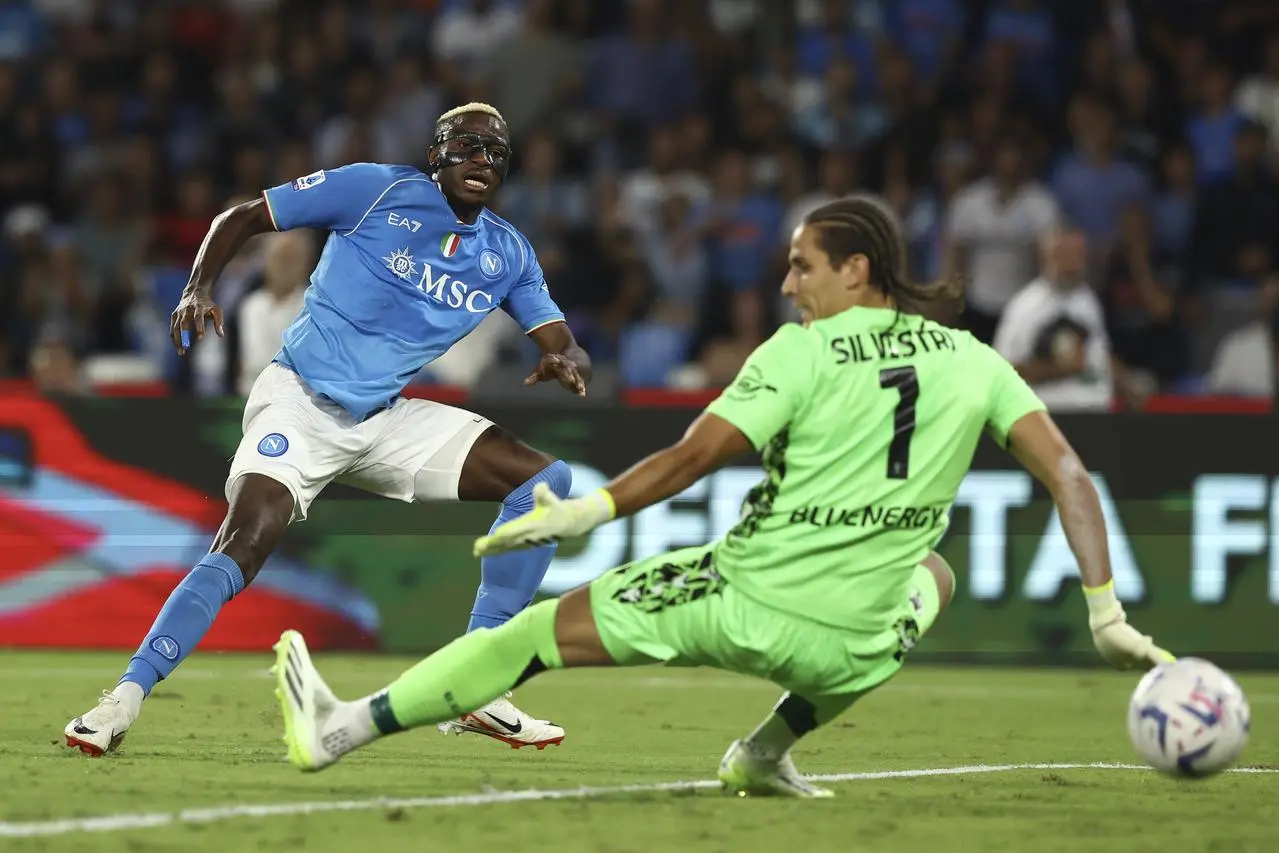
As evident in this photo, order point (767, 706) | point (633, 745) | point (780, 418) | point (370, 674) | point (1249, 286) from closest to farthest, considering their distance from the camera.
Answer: point (780, 418) < point (633, 745) < point (767, 706) < point (370, 674) < point (1249, 286)

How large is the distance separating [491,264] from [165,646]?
189 centimetres

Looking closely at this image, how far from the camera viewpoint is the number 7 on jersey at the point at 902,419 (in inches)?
220

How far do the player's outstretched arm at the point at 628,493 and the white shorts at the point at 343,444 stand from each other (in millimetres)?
2091

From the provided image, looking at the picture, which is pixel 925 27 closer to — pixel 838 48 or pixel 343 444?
pixel 838 48

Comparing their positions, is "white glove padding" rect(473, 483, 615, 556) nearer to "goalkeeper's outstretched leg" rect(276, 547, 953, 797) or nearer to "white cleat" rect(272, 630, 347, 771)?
"goalkeeper's outstretched leg" rect(276, 547, 953, 797)

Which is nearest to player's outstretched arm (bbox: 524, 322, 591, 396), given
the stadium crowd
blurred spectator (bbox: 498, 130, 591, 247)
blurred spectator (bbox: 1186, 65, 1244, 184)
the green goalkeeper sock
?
the green goalkeeper sock

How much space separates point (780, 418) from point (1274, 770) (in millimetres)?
2892

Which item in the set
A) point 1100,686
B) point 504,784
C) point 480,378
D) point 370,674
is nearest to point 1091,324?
point 1100,686

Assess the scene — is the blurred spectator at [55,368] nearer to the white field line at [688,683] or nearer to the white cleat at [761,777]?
the white field line at [688,683]

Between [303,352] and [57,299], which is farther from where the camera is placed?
[57,299]

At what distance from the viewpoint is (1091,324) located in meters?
12.1

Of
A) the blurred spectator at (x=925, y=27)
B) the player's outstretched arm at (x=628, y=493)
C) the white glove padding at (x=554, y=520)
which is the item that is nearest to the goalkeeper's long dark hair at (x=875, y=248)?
the player's outstretched arm at (x=628, y=493)

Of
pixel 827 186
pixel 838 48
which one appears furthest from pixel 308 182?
pixel 838 48

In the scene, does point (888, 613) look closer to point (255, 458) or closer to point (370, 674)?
point (255, 458)
